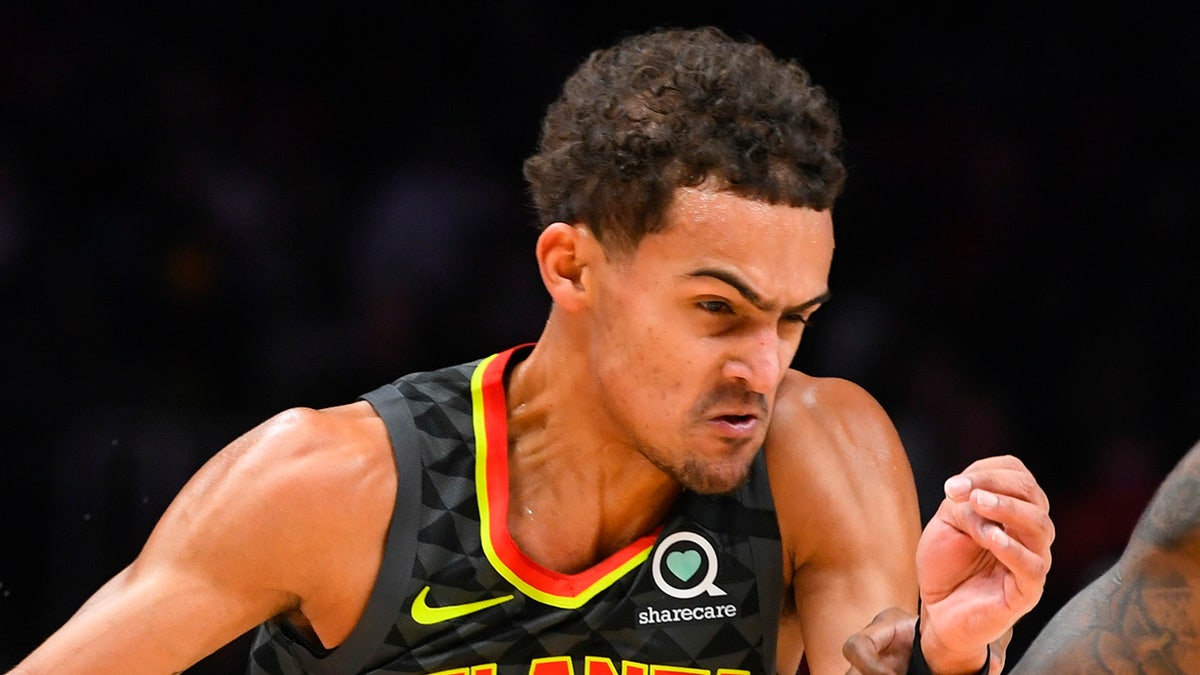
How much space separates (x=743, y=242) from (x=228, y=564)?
1.02m

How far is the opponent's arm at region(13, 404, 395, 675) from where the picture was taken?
247 centimetres

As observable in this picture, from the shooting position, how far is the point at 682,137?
2590 mm

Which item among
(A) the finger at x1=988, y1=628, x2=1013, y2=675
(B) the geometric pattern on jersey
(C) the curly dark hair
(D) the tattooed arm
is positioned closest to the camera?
(D) the tattooed arm

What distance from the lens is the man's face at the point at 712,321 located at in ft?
8.18

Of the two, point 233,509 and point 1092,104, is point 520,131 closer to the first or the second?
point 1092,104

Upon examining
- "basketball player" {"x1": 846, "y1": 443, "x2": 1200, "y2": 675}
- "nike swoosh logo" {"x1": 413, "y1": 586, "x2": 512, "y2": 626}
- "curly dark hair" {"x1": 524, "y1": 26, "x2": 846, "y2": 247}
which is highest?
"curly dark hair" {"x1": 524, "y1": 26, "x2": 846, "y2": 247}

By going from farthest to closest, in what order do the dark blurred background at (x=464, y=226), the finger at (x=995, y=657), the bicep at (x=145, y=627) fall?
the dark blurred background at (x=464, y=226)
the bicep at (x=145, y=627)
the finger at (x=995, y=657)

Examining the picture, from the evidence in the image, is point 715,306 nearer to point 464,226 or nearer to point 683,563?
point 683,563

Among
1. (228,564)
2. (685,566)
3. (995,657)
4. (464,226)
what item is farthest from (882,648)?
(464,226)

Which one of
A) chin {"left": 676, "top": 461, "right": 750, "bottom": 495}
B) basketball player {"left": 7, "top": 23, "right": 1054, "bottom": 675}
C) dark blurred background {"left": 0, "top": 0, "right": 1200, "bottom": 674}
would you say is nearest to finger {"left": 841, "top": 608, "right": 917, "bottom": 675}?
basketball player {"left": 7, "top": 23, "right": 1054, "bottom": 675}

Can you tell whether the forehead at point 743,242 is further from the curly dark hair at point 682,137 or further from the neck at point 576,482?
the neck at point 576,482

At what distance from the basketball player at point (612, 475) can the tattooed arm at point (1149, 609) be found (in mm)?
680

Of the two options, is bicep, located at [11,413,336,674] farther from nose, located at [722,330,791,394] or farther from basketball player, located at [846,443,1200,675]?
basketball player, located at [846,443,1200,675]

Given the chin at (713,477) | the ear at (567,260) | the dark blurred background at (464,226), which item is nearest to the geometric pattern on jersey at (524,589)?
the chin at (713,477)
